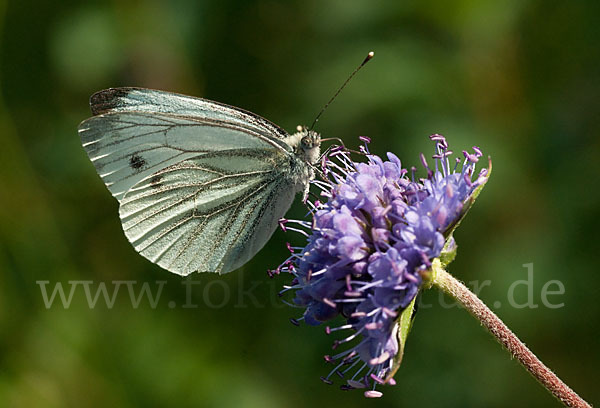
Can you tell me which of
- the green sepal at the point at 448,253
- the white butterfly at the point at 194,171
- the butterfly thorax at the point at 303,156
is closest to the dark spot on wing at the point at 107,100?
the white butterfly at the point at 194,171

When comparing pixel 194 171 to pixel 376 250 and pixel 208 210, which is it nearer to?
pixel 208 210

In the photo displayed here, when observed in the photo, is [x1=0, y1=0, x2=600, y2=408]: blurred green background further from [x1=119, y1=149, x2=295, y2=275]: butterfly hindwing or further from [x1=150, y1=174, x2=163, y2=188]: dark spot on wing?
[x1=150, y1=174, x2=163, y2=188]: dark spot on wing

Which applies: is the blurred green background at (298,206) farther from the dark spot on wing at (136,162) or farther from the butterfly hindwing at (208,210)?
the dark spot on wing at (136,162)

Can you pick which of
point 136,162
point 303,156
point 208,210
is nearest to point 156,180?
point 136,162

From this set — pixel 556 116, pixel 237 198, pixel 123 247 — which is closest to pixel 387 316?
pixel 237 198

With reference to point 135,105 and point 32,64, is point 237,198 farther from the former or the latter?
point 32,64

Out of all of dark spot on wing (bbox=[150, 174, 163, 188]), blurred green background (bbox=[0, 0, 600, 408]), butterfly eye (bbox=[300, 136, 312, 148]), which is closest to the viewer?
butterfly eye (bbox=[300, 136, 312, 148])

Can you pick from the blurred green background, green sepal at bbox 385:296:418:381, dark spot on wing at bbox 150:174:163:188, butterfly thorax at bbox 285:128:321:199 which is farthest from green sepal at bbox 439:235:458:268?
dark spot on wing at bbox 150:174:163:188
